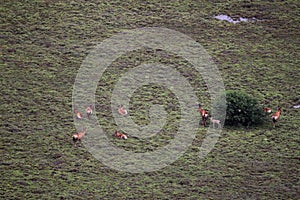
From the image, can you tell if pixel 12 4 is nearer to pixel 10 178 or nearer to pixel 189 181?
pixel 10 178

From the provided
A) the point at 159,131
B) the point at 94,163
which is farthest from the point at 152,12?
the point at 94,163

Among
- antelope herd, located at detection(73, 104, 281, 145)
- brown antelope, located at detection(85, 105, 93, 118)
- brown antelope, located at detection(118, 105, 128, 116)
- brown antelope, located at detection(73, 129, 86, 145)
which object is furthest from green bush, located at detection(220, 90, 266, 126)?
brown antelope, located at detection(73, 129, 86, 145)

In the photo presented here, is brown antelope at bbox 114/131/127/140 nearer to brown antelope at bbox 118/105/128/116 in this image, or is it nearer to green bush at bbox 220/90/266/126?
brown antelope at bbox 118/105/128/116

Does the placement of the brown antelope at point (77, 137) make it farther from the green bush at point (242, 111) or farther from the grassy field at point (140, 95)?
the green bush at point (242, 111)

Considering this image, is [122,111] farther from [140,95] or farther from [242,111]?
[242,111]

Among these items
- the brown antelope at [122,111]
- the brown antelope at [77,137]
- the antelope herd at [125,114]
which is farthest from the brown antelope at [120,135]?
the brown antelope at [122,111]

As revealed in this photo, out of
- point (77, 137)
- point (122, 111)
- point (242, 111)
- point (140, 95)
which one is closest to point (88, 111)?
point (122, 111)

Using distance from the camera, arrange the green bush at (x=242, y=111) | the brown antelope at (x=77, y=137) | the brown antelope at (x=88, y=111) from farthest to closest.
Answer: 1. the brown antelope at (x=88, y=111)
2. the green bush at (x=242, y=111)
3. the brown antelope at (x=77, y=137)
